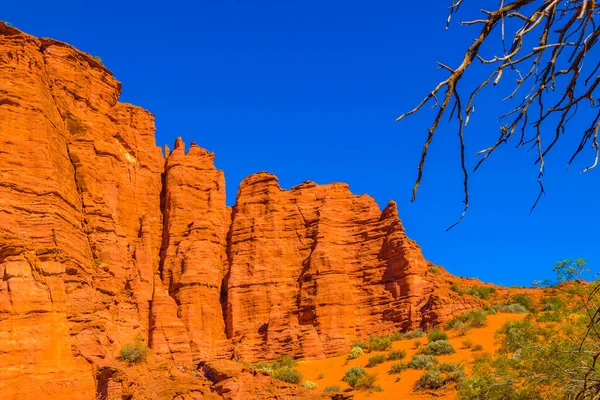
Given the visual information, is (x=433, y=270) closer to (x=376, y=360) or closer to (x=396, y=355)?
(x=396, y=355)

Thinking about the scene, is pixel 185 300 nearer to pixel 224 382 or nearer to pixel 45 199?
pixel 45 199

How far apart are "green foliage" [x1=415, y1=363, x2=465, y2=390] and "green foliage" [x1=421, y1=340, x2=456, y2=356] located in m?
4.64

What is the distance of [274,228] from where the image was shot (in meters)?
51.0

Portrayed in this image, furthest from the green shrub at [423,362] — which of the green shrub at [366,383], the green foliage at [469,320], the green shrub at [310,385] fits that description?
the green foliage at [469,320]

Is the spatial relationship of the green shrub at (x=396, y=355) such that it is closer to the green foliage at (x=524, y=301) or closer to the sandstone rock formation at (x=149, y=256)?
the sandstone rock formation at (x=149, y=256)

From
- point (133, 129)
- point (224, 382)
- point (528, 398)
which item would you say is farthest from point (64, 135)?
point (528, 398)

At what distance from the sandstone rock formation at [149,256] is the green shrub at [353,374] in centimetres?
773

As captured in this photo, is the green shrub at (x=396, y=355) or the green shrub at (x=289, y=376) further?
the green shrub at (x=396, y=355)

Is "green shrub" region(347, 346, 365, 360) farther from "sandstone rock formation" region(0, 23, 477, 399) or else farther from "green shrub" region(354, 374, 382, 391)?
"green shrub" region(354, 374, 382, 391)

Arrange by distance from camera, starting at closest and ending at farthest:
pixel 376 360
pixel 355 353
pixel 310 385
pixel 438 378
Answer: pixel 438 378, pixel 310 385, pixel 376 360, pixel 355 353

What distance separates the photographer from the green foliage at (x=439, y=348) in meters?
33.3

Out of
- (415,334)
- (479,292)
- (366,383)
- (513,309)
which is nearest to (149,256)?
(415,334)

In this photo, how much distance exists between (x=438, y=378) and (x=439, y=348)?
618cm

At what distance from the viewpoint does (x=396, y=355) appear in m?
35.1
